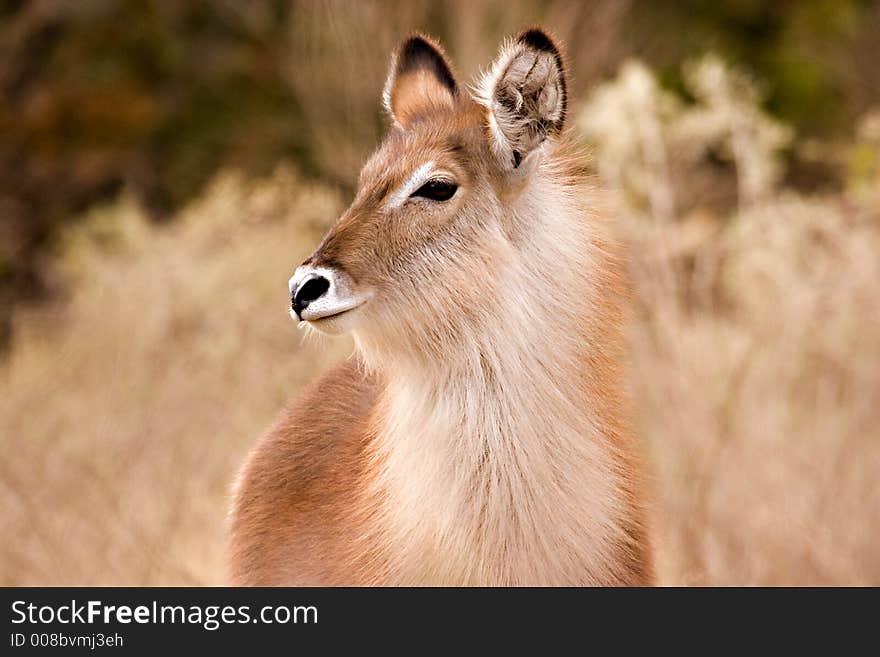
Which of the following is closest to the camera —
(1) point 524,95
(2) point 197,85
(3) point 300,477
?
(1) point 524,95

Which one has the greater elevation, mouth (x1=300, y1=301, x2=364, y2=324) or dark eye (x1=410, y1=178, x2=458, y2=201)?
dark eye (x1=410, y1=178, x2=458, y2=201)

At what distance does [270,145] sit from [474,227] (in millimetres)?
14048

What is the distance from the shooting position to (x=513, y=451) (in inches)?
155

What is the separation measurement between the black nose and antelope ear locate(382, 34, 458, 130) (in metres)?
0.93

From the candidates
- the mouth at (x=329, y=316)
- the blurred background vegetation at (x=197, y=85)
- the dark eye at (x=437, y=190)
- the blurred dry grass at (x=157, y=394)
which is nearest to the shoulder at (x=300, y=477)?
the mouth at (x=329, y=316)

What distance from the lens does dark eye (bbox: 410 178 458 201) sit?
402 centimetres

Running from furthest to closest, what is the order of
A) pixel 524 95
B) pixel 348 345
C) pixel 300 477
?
pixel 348 345 < pixel 300 477 < pixel 524 95

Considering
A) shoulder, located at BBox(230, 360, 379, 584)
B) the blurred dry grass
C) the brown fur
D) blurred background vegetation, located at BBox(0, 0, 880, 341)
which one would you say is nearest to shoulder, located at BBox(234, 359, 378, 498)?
shoulder, located at BBox(230, 360, 379, 584)


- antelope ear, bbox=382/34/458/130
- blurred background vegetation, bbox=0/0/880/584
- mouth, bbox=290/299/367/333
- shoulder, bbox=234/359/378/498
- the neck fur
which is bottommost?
the neck fur

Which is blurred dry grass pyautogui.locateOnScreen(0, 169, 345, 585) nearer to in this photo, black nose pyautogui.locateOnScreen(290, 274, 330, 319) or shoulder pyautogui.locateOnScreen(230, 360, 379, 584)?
shoulder pyautogui.locateOnScreen(230, 360, 379, 584)

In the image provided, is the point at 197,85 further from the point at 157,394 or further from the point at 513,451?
the point at 513,451

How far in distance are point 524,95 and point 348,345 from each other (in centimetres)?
552

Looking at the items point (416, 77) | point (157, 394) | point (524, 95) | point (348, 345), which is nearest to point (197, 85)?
point (157, 394)
